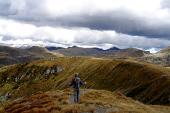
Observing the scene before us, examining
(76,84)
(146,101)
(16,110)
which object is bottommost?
(146,101)

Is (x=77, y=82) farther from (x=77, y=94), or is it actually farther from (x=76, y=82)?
(x=77, y=94)

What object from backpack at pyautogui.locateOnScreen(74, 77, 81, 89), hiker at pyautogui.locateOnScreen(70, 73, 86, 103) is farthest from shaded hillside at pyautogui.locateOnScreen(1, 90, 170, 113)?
backpack at pyautogui.locateOnScreen(74, 77, 81, 89)

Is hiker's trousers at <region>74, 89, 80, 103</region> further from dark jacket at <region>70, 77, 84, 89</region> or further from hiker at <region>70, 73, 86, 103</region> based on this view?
dark jacket at <region>70, 77, 84, 89</region>

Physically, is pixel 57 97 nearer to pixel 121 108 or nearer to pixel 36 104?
pixel 36 104

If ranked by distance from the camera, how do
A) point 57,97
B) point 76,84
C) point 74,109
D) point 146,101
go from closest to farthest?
point 74,109 → point 76,84 → point 57,97 → point 146,101

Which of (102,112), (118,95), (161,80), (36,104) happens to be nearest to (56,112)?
(102,112)

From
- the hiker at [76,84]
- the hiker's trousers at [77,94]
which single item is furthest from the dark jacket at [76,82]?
the hiker's trousers at [77,94]

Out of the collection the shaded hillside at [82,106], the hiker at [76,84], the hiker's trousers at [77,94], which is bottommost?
the shaded hillside at [82,106]

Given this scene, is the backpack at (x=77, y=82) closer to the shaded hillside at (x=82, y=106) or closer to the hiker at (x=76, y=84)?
the hiker at (x=76, y=84)

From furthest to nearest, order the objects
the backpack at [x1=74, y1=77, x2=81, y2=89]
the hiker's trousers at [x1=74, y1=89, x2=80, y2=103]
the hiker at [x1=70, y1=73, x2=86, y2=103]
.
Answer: the hiker's trousers at [x1=74, y1=89, x2=80, y2=103]
the hiker at [x1=70, y1=73, x2=86, y2=103]
the backpack at [x1=74, y1=77, x2=81, y2=89]

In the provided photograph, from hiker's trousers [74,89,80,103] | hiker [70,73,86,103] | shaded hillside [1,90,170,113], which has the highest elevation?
hiker [70,73,86,103]

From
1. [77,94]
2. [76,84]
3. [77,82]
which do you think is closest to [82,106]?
[77,94]

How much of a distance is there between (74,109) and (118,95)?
23.1 meters

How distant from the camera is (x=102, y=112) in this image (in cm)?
5628
